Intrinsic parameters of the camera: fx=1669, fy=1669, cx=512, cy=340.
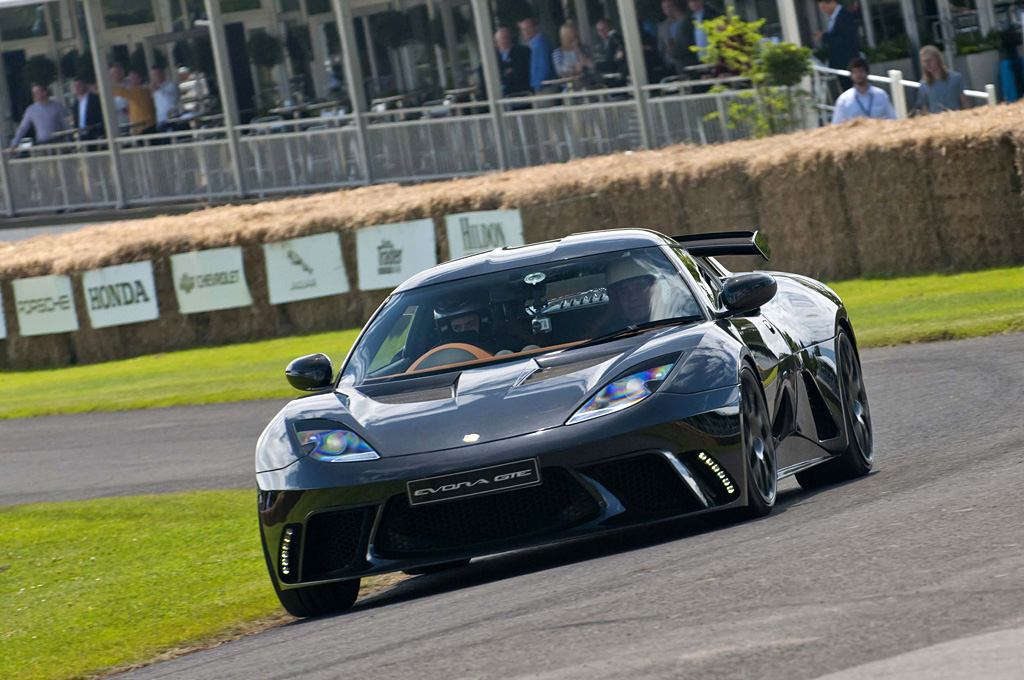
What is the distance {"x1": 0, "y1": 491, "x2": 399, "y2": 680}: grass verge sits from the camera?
274 inches

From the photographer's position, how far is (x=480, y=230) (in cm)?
2167

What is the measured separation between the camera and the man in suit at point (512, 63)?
26.6 m

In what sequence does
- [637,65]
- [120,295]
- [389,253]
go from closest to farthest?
[389,253] → [637,65] → [120,295]

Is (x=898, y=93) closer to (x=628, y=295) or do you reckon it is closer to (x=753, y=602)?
(x=628, y=295)

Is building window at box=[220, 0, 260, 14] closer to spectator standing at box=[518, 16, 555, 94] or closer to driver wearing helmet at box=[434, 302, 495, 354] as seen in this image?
spectator standing at box=[518, 16, 555, 94]

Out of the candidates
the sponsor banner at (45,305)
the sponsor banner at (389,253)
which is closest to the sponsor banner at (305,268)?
the sponsor banner at (389,253)

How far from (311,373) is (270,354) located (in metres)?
15.3

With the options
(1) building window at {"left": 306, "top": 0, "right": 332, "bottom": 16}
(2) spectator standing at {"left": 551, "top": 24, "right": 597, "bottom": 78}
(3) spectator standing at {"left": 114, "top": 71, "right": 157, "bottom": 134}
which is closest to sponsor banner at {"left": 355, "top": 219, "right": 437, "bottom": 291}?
(2) spectator standing at {"left": 551, "top": 24, "right": 597, "bottom": 78}

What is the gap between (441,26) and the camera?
3041cm

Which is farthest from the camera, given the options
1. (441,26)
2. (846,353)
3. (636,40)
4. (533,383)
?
(441,26)

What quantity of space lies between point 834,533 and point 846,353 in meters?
2.54

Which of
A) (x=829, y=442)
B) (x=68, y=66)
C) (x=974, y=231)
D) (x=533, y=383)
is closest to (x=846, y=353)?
(x=829, y=442)

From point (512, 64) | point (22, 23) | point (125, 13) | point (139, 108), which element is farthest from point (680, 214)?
point (22, 23)

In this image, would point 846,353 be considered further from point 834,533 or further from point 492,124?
point 492,124
